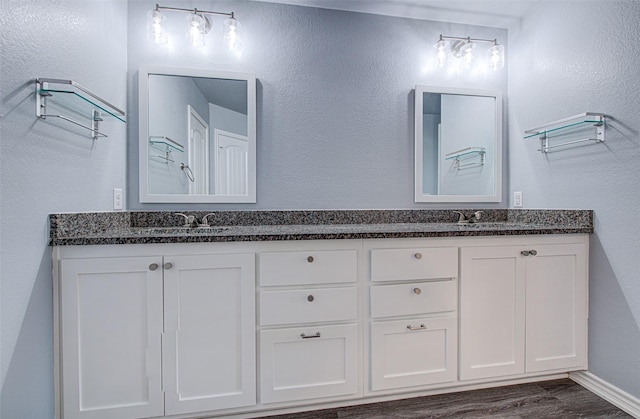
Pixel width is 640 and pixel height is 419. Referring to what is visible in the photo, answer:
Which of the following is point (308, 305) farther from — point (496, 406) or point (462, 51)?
point (462, 51)

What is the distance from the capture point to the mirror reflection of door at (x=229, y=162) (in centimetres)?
187

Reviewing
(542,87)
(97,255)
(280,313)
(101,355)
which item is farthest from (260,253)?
(542,87)

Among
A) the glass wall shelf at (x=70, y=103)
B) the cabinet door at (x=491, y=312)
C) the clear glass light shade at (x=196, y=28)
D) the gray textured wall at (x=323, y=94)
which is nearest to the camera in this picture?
the glass wall shelf at (x=70, y=103)

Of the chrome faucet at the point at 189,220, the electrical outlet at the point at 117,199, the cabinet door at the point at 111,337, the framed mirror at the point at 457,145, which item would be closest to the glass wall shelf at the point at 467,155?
the framed mirror at the point at 457,145

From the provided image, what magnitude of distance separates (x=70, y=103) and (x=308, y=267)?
1.22 m

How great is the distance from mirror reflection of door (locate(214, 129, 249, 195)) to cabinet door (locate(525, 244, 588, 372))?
1627 millimetres

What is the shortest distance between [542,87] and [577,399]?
1.73 metres

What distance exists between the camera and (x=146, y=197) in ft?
5.89

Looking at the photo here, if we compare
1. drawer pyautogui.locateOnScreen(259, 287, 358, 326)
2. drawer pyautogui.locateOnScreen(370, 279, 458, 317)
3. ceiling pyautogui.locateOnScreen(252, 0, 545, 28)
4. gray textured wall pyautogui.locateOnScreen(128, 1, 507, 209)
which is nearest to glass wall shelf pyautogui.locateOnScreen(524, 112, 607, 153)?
gray textured wall pyautogui.locateOnScreen(128, 1, 507, 209)

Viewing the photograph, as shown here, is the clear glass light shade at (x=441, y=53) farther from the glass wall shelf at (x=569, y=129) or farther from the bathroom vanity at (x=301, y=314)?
the bathroom vanity at (x=301, y=314)

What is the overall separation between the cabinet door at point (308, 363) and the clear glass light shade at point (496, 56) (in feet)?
6.42

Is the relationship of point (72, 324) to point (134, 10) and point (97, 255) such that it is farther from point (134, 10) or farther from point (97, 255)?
point (134, 10)

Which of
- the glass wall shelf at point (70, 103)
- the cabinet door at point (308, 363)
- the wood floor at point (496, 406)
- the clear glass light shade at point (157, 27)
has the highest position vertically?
A: the clear glass light shade at point (157, 27)

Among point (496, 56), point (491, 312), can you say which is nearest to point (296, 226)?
point (491, 312)
